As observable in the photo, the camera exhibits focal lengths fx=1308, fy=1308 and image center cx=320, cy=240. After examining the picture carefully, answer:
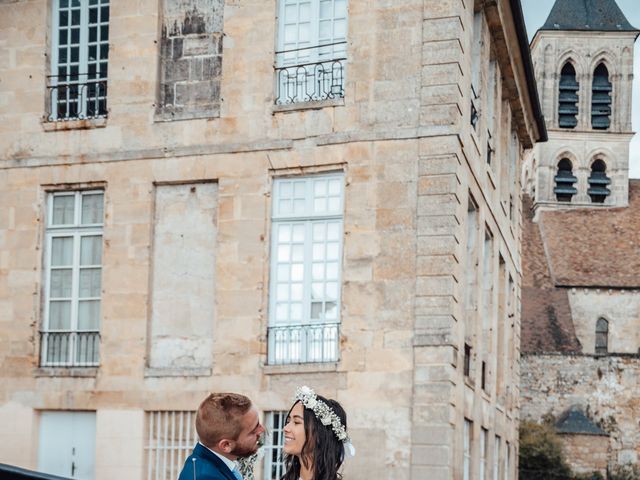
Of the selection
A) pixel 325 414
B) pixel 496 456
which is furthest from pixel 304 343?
pixel 325 414

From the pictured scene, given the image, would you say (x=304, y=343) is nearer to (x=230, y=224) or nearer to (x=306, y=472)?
(x=230, y=224)

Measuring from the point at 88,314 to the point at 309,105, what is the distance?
3.83 metres

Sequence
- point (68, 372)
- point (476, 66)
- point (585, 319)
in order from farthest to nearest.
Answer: point (585, 319) → point (476, 66) → point (68, 372)

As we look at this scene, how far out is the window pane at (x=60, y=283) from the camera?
650 inches

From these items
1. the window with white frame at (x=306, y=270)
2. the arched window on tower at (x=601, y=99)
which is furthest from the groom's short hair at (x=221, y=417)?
the arched window on tower at (x=601, y=99)

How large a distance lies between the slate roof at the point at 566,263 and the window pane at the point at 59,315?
124 feet

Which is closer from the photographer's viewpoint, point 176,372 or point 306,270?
point 306,270

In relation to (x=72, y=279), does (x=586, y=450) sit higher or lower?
lower

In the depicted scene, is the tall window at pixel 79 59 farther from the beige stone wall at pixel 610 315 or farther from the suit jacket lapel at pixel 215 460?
the beige stone wall at pixel 610 315

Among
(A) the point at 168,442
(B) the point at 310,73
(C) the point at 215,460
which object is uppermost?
(B) the point at 310,73

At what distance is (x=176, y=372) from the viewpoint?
15.8 m

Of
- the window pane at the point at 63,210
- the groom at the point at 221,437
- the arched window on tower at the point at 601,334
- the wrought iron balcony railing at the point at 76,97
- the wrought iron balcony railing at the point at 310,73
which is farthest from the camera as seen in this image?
the arched window on tower at the point at 601,334

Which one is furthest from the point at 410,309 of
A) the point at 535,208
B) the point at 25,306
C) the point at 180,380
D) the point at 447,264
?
Answer: the point at 535,208

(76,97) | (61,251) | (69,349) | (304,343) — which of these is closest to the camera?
(304,343)
